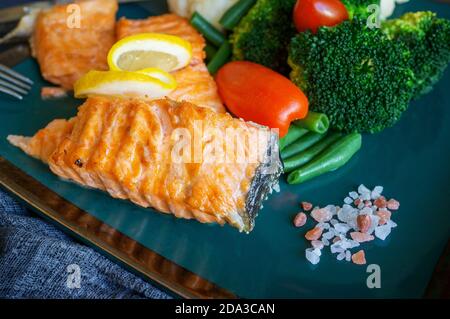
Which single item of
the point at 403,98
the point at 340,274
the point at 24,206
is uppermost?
the point at 403,98

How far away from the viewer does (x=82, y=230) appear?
3.69 meters

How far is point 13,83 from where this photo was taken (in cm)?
486

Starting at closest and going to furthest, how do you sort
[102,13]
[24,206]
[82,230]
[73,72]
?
[82,230]
[24,206]
[73,72]
[102,13]

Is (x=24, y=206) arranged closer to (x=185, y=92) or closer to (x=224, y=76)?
(x=185, y=92)

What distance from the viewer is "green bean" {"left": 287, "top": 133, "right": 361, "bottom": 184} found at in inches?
160

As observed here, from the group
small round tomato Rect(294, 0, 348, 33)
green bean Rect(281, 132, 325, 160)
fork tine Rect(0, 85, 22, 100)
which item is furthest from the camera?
fork tine Rect(0, 85, 22, 100)

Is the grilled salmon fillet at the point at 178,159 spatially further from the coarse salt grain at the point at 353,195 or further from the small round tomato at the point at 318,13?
the small round tomato at the point at 318,13

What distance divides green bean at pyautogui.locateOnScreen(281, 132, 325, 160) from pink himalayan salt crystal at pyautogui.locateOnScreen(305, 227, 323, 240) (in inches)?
25.6

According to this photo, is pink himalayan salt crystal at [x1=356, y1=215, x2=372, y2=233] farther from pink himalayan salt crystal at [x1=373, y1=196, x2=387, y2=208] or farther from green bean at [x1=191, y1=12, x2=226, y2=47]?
green bean at [x1=191, y1=12, x2=226, y2=47]

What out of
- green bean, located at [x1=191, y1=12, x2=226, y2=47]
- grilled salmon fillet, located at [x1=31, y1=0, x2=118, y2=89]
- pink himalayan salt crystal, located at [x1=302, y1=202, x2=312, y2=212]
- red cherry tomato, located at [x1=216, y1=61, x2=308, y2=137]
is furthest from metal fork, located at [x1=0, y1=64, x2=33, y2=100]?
pink himalayan salt crystal, located at [x1=302, y1=202, x2=312, y2=212]

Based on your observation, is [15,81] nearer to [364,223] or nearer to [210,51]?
[210,51]

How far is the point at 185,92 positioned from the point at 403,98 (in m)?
1.56

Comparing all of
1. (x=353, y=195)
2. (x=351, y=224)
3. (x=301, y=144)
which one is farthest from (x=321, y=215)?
(x=301, y=144)

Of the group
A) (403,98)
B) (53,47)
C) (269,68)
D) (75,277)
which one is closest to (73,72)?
(53,47)
